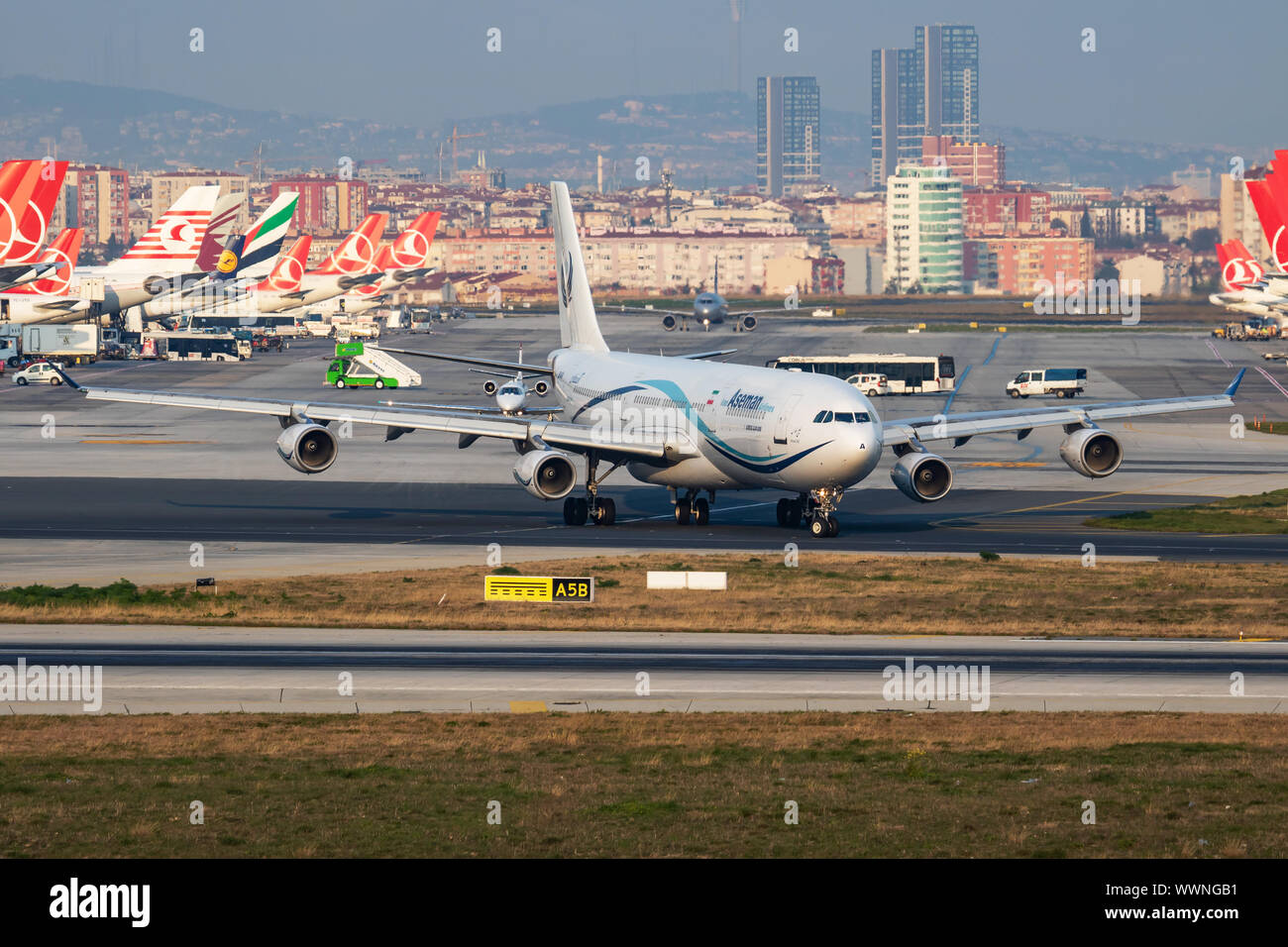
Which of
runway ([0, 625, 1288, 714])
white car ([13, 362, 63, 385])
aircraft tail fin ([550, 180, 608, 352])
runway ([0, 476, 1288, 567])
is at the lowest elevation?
runway ([0, 625, 1288, 714])

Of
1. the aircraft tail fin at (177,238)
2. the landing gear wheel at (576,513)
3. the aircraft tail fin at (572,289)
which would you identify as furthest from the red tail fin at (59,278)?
the landing gear wheel at (576,513)

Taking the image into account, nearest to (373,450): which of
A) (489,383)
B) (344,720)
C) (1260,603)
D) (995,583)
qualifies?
(489,383)

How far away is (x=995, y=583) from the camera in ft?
170

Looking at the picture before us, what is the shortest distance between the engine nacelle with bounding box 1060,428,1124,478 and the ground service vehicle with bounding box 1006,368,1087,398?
76.2 m

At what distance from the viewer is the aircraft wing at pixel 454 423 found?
63062 mm

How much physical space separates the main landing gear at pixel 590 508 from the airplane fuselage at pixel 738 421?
168 cm

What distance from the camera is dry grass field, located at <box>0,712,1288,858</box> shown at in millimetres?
22781

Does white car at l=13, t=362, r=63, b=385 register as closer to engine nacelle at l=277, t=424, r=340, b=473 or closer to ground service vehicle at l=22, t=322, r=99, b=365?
ground service vehicle at l=22, t=322, r=99, b=365

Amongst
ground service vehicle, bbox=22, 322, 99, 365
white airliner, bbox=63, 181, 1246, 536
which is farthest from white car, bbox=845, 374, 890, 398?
ground service vehicle, bbox=22, 322, 99, 365

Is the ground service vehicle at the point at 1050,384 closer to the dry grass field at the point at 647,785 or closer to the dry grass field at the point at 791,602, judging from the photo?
the dry grass field at the point at 791,602

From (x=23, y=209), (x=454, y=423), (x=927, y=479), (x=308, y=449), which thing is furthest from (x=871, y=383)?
(x=308, y=449)

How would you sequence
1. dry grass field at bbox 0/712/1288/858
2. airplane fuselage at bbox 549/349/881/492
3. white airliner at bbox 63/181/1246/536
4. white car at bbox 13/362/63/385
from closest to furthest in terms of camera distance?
dry grass field at bbox 0/712/1288/858 → airplane fuselage at bbox 549/349/881/492 → white airliner at bbox 63/181/1246/536 → white car at bbox 13/362/63/385

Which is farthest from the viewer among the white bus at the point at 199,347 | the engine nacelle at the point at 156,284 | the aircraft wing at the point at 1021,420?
the white bus at the point at 199,347
